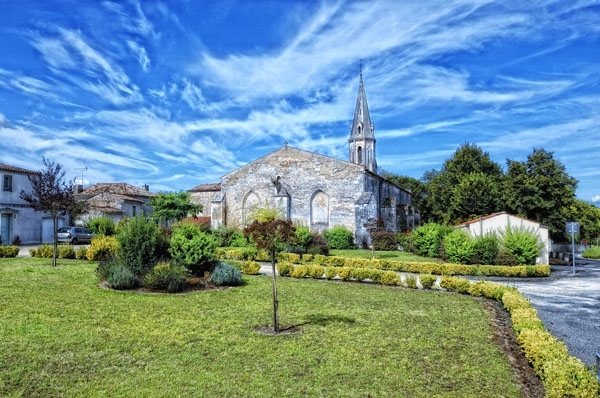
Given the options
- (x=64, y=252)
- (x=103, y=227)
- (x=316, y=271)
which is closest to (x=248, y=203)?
(x=103, y=227)

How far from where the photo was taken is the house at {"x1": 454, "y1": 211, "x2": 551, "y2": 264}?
960 inches

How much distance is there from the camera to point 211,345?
7.92 m

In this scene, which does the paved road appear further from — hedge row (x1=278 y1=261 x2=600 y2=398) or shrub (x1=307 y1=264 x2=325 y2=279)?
shrub (x1=307 y1=264 x2=325 y2=279)

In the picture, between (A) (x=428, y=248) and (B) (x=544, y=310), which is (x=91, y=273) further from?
(A) (x=428, y=248)

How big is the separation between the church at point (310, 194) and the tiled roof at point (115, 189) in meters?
16.6

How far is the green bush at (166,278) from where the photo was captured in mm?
13328

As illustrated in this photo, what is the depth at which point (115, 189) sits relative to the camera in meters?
50.8

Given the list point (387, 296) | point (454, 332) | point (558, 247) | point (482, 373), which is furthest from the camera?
point (558, 247)

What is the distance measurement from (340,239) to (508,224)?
13.4 meters

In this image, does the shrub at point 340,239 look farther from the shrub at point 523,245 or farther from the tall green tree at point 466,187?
the shrub at point 523,245

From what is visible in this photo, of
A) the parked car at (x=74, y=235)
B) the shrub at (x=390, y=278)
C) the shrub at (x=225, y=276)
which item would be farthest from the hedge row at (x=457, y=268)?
the parked car at (x=74, y=235)

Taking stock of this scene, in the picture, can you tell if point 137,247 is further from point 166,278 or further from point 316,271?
point 316,271

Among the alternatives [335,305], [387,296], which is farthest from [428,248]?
[335,305]

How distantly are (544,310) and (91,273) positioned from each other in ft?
52.8
